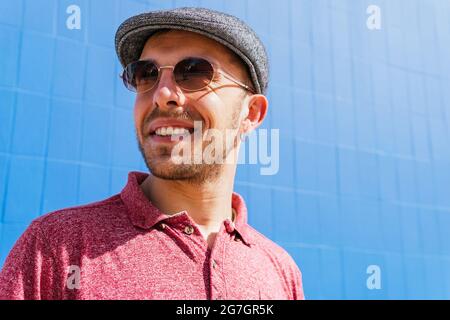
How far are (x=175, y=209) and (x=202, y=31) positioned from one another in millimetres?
526

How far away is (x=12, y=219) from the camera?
4.00 m

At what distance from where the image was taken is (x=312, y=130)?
5703mm

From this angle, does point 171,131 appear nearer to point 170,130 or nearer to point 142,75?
point 170,130

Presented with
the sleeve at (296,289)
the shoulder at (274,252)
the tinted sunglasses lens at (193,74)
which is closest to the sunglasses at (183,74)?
the tinted sunglasses lens at (193,74)

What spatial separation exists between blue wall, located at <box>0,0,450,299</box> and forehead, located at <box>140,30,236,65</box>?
2.75m

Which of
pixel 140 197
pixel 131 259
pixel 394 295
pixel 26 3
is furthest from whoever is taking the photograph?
pixel 394 295

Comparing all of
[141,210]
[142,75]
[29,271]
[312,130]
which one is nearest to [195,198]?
[141,210]

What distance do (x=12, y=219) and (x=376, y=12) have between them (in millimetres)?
4642

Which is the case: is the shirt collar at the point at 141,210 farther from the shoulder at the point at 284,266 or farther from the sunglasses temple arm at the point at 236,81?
the sunglasses temple arm at the point at 236,81

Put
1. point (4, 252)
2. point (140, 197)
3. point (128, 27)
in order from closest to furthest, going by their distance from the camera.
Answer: point (140, 197), point (128, 27), point (4, 252)

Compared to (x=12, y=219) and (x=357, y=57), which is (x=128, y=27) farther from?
(x=357, y=57)

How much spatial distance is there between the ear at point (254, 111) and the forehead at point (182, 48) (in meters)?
0.20

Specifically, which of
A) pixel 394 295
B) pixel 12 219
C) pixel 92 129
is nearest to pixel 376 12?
pixel 394 295

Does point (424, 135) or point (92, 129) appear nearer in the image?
point (92, 129)
